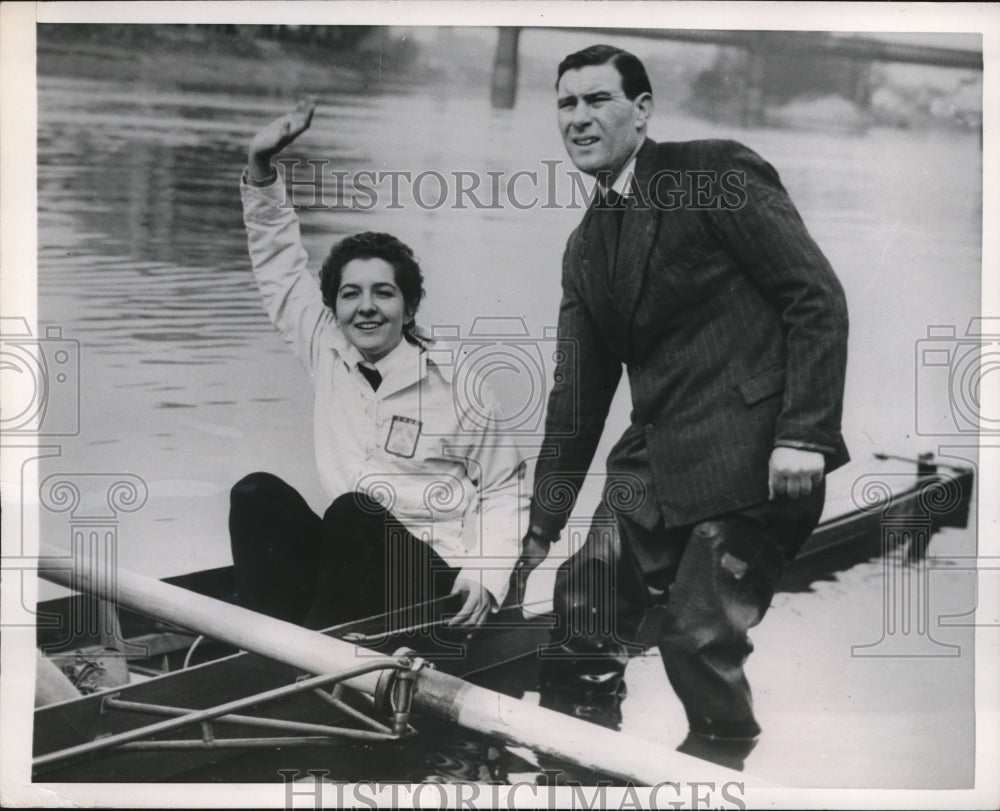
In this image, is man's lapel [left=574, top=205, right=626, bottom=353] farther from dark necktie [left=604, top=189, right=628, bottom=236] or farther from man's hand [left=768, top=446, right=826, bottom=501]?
man's hand [left=768, top=446, right=826, bottom=501]

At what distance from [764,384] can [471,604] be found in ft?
3.28

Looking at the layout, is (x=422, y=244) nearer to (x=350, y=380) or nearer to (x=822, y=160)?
(x=350, y=380)

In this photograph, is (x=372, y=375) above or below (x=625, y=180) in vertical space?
below

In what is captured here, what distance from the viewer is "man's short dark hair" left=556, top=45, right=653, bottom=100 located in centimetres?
282

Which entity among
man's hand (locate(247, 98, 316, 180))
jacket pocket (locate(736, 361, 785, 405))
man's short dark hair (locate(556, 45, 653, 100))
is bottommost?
jacket pocket (locate(736, 361, 785, 405))

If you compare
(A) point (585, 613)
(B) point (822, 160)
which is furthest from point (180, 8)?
(A) point (585, 613)

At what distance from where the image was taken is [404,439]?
286cm


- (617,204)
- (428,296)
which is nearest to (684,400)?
(617,204)

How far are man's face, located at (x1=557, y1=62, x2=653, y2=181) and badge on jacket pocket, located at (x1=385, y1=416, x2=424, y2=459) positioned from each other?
0.85m

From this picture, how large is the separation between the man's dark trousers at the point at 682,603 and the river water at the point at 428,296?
0.11 metres

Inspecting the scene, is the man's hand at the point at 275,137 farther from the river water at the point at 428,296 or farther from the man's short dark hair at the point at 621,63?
the man's short dark hair at the point at 621,63

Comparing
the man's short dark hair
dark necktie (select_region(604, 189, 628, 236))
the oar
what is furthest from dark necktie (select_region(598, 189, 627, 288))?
the oar

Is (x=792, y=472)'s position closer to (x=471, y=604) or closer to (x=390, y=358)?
(x=471, y=604)

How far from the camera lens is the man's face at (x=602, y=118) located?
2.82 metres
